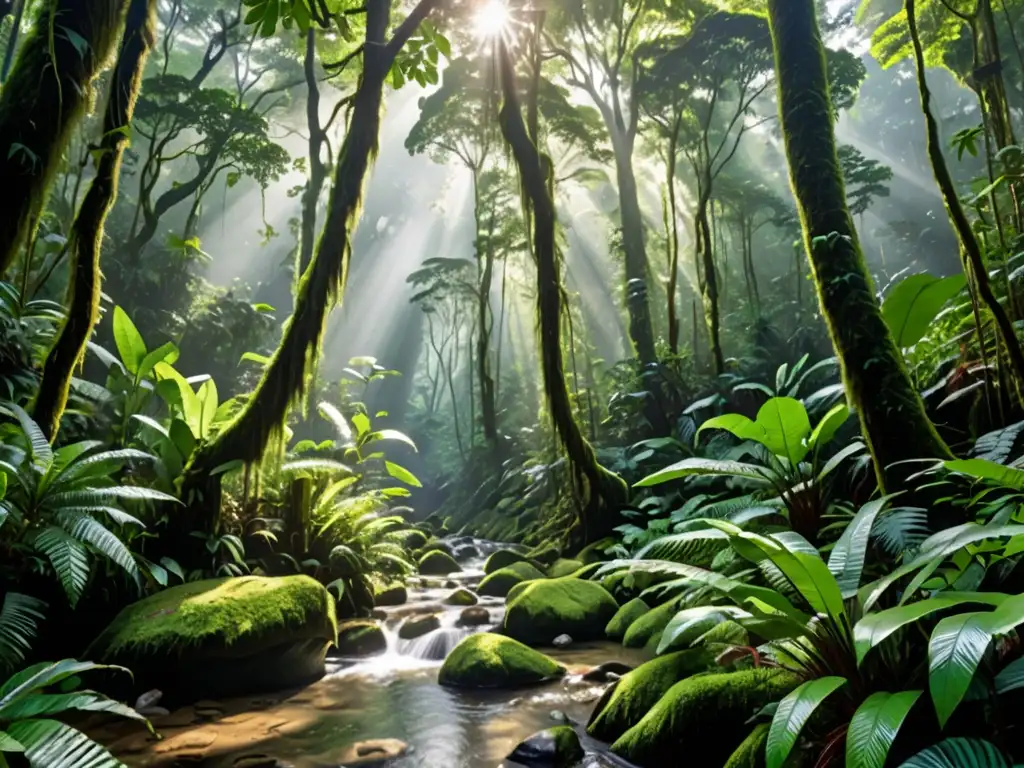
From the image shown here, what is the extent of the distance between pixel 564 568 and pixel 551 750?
4415mm

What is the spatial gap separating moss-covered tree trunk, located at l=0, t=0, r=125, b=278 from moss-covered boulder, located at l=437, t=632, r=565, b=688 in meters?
3.70

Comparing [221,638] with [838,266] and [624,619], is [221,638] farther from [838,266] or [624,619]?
[838,266]

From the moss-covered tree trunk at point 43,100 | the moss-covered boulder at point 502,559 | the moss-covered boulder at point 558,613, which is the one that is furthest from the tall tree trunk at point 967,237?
the moss-covered boulder at point 502,559

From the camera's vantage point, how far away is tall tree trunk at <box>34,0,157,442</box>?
3615 mm

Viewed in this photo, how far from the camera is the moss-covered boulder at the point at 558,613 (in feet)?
17.6

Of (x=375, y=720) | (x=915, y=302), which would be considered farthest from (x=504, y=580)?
(x=915, y=302)

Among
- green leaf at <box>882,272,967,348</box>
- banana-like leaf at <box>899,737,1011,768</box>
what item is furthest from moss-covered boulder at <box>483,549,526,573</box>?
banana-like leaf at <box>899,737,1011,768</box>

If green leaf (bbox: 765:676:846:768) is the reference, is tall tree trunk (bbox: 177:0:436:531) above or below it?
above

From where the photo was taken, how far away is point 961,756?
161 cm

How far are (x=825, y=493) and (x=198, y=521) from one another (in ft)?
16.2

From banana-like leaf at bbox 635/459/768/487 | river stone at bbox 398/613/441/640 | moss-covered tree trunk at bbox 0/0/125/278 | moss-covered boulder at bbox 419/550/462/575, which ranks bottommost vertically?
moss-covered boulder at bbox 419/550/462/575

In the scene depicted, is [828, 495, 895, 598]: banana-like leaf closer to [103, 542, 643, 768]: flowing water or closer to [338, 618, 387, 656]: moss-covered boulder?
[103, 542, 643, 768]: flowing water

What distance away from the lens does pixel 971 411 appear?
413 cm

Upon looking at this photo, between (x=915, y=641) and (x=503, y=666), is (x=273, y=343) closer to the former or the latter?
(x=503, y=666)
